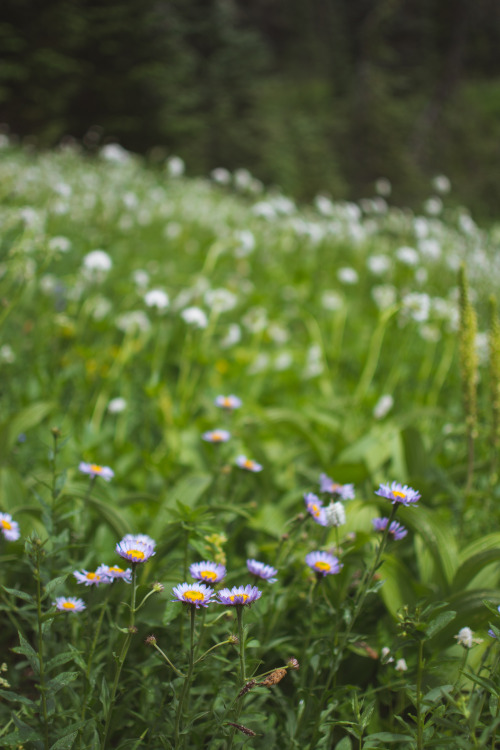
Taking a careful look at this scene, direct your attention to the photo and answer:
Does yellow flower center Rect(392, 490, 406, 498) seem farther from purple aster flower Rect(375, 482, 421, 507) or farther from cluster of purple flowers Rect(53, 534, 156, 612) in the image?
cluster of purple flowers Rect(53, 534, 156, 612)

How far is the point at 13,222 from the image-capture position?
7.52ft

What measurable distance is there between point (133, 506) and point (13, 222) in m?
1.31

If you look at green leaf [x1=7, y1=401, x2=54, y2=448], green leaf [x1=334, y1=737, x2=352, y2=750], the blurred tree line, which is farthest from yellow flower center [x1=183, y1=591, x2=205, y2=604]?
the blurred tree line

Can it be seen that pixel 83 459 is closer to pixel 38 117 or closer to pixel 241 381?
pixel 241 381

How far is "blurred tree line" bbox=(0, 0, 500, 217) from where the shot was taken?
34.1ft

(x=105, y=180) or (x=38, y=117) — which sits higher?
(x=105, y=180)

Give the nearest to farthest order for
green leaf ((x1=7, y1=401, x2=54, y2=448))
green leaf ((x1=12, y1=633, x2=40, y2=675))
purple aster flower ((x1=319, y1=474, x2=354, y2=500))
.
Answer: green leaf ((x1=12, y1=633, x2=40, y2=675)) < purple aster flower ((x1=319, y1=474, x2=354, y2=500)) < green leaf ((x1=7, y1=401, x2=54, y2=448))

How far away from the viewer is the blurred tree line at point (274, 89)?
34.1 feet

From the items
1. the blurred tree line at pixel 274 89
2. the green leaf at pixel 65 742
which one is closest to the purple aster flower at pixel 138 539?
the green leaf at pixel 65 742

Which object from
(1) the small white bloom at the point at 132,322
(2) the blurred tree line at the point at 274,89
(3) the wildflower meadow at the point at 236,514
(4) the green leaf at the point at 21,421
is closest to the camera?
(3) the wildflower meadow at the point at 236,514

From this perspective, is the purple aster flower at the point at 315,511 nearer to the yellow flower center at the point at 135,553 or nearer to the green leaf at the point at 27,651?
the yellow flower center at the point at 135,553

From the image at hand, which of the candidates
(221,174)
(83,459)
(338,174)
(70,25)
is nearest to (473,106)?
(338,174)

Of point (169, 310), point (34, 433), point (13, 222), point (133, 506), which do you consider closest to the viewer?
point (133, 506)

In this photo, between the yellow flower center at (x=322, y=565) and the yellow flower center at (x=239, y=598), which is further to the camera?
the yellow flower center at (x=322, y=565)
